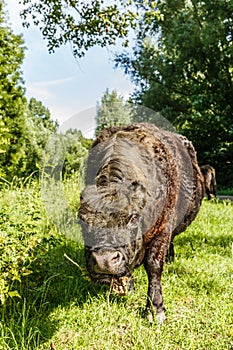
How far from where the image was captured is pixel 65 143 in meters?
8.20

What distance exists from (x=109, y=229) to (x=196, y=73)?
17.6 meters

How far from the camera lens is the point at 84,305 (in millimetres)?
3750

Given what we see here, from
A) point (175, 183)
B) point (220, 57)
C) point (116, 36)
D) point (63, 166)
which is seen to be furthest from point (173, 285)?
point (220, 57)

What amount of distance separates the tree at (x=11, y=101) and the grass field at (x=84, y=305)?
4.01 m

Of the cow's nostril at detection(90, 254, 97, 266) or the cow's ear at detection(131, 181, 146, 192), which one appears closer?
the cow's nostril at detection(90, 254, 97, 266)

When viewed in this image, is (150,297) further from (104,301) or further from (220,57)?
(220,57)

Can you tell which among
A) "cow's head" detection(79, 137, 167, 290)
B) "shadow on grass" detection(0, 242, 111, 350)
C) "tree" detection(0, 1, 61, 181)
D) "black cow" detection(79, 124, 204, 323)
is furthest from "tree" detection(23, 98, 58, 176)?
"cow's head" detection(79, 137, 167, 290)

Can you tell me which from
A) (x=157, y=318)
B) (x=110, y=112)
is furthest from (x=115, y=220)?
(x=110, y=112)

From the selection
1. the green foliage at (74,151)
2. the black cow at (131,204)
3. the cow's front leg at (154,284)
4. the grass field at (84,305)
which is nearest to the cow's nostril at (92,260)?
the black cow at (131,204)

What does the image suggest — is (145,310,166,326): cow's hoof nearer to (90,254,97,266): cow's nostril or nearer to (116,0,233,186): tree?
(90,254,97,266): cow's nostril

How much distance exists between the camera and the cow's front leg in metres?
3.51

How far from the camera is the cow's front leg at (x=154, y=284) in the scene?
351 cm

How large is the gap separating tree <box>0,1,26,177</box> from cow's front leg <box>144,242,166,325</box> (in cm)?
491

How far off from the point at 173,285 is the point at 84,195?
204cm
